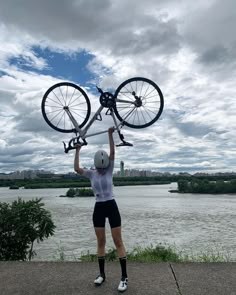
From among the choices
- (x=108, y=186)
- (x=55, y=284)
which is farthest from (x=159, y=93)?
(x=55, y=284)

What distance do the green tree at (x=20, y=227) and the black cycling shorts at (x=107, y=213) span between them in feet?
14.1

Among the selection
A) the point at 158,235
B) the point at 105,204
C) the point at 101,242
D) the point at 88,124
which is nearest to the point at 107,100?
the point at 88,124

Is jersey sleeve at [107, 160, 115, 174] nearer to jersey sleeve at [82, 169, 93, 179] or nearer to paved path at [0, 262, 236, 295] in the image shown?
jersey sleeve at [82, 169, 93, 179]

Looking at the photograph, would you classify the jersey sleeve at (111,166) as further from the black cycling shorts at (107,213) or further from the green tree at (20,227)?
the green tree at (20,227)

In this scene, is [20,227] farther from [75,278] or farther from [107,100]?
[107,100]

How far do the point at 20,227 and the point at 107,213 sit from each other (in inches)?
176

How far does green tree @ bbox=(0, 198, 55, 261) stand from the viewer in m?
8.78

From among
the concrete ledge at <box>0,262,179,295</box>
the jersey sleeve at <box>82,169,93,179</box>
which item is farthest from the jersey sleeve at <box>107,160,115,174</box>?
the concrete ledge at <box>0,262,179,295</box>

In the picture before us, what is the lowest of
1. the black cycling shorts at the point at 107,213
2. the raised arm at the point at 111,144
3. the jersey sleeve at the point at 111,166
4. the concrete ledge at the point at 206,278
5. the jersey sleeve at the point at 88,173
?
the concrete ledge at the point at 206,278

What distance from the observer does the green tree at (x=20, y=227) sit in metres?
8.78

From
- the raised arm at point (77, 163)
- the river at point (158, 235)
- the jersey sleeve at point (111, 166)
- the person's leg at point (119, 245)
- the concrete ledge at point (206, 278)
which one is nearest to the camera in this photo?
the concrete ledge at point (206, 278)

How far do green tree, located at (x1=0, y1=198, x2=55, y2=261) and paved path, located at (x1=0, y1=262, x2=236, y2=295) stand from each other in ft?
7.87

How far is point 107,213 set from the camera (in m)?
5.02

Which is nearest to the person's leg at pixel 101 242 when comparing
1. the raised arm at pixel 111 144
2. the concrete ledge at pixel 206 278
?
the raised arm at pixel 111 144
